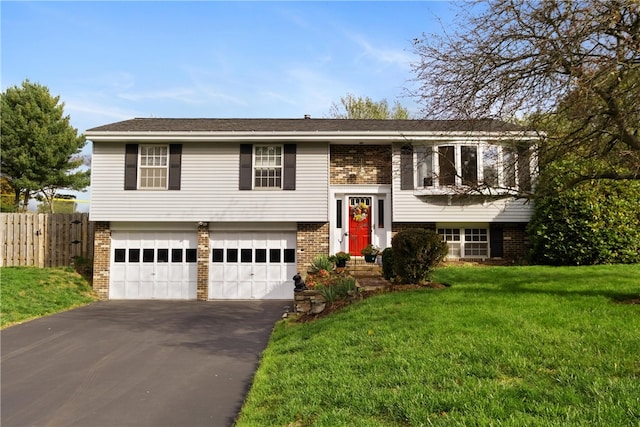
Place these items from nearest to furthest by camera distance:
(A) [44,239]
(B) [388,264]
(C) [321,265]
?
(B) [388,264]
(C) [321,265]
(A) [44,239]

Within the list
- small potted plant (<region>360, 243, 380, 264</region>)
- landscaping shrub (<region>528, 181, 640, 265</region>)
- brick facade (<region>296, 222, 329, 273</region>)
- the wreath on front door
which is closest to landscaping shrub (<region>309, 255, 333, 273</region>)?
small potted plant (<region>360, 243, 380, 264</region>)

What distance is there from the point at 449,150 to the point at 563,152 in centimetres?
629

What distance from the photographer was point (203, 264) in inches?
558

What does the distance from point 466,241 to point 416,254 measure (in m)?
6.46

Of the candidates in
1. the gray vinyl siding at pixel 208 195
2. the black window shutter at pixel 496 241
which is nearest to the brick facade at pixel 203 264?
the gray vinyl siding at pixel 208 195

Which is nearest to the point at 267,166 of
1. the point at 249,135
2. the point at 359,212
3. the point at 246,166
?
the point at 246,166

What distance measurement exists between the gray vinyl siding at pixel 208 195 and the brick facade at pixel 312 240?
1.12 ft

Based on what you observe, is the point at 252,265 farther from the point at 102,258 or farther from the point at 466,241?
the point at 466,241

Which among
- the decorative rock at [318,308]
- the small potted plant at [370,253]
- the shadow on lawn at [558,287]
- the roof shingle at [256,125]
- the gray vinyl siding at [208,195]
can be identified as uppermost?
the roof shingle at [256,125]

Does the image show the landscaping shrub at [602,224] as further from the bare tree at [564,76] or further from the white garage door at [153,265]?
the white garage door at [153,265]

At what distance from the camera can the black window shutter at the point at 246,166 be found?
46.7 ft

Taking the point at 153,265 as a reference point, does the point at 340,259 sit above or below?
above

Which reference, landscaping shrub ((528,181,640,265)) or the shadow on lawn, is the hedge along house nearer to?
landscaping shrub ((528,181,640,265))

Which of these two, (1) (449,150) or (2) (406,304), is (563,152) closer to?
(2) (406,304)
